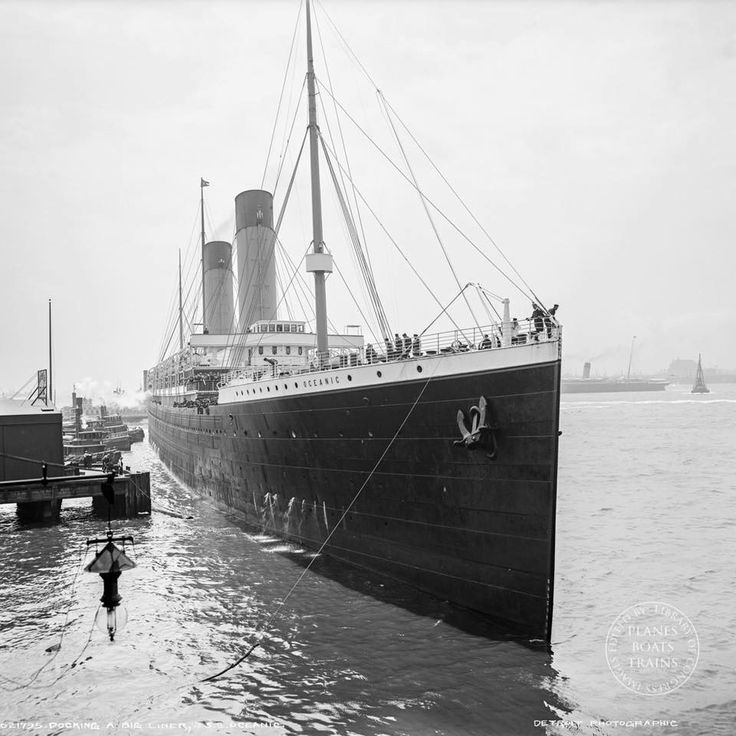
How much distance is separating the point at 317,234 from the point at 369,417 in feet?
21.6

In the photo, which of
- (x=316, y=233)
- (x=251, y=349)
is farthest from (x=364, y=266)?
(x=251, y=349)

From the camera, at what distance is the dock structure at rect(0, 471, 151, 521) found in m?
21.4

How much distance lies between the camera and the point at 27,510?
73.9ft

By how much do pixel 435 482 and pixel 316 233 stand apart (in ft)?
29.0

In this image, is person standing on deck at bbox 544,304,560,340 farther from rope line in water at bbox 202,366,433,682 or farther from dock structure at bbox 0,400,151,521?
dock structure at bbox 0,400,151,521

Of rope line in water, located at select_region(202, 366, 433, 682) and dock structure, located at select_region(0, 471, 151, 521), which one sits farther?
dock structure, located at select_region(0, 471, 151, 521)

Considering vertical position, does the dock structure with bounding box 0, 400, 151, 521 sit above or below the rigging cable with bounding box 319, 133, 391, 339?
below

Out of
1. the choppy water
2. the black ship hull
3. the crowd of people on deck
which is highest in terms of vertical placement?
the crowd of people on deck

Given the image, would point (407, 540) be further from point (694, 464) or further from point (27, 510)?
point (694, 464)

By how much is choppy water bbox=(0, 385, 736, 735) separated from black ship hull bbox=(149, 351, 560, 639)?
2.60 ft

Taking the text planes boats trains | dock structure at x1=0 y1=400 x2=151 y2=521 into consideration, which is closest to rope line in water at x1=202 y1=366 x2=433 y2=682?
the text planes boats trains

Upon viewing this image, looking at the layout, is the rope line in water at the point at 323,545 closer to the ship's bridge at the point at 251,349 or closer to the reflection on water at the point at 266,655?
the reflection on water at the point at 266,655

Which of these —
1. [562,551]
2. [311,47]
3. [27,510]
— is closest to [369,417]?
[562,551]

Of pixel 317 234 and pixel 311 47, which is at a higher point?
pixel 311 47
